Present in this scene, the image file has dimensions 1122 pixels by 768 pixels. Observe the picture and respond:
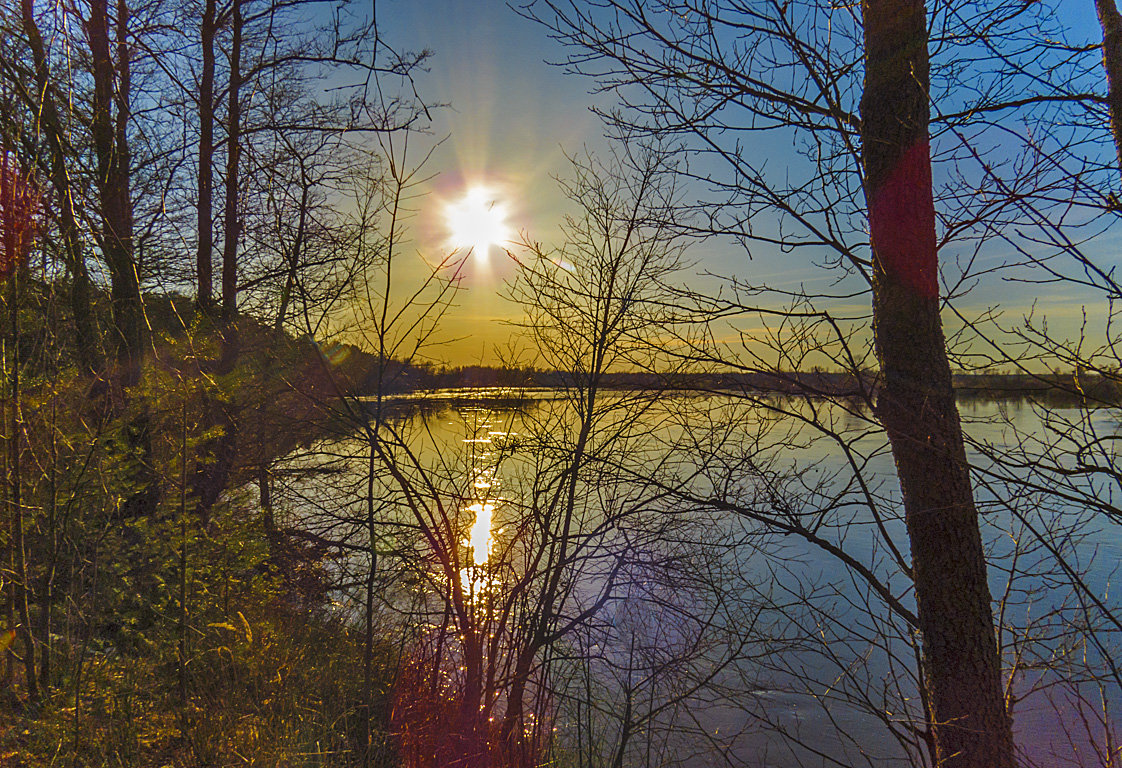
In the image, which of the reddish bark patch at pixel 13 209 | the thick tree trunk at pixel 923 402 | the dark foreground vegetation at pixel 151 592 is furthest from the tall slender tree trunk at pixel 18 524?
the thick tree trunk at pixel 923 402

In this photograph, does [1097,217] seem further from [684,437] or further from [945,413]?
[684,437]

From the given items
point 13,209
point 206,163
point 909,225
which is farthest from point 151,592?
point 909,225

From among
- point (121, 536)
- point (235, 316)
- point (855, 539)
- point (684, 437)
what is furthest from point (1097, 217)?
point (855, 539)

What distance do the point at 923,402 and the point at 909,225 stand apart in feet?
3.61

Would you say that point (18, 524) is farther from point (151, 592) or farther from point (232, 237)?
point (232, 237)

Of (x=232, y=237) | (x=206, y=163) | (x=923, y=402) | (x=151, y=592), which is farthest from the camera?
(x=232, y=237)

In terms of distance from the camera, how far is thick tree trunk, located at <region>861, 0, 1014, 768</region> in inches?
160

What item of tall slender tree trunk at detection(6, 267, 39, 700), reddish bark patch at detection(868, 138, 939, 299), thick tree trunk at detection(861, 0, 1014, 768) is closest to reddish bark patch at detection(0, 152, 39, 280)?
tall slender tree trunk at detection(6, 267, 39, 700)

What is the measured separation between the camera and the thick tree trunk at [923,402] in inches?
160

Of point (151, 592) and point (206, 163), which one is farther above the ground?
point (206, 163)

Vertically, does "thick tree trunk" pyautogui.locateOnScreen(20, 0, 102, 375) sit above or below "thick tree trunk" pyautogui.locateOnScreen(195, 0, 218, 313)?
below

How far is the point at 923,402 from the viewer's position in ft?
13.1

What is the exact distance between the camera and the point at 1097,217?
320 cm

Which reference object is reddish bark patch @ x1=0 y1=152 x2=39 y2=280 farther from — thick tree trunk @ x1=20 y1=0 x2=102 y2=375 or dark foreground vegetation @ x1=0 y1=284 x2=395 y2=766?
dark foreground vegetation @ x1=0 y1=284 x2=395 y2=766
